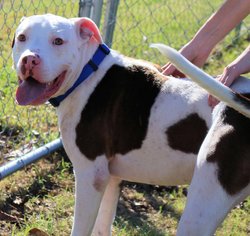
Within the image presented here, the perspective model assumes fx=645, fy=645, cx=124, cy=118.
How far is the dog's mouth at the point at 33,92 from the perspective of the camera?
126 inches

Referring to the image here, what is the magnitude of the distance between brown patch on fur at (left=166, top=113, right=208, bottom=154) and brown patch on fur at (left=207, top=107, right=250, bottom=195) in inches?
11.6

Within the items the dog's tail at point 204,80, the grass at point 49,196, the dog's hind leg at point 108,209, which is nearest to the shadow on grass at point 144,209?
the grass at point 49,196

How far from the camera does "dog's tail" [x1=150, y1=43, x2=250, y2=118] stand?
2.57 m

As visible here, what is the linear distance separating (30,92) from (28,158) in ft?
4.66

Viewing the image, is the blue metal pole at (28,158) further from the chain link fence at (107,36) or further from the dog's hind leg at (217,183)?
the dog's hind leg at (217,183)

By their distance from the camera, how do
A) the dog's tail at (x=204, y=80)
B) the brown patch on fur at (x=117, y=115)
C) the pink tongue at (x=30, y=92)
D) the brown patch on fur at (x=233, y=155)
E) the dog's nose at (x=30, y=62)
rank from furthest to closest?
the brown patch on fur at (x=117, y=115), the pink tongue at (x=30, y=92), the dog's nose at (x=30, y=62), the brown patch on fur at (x=233, y=155), the dog's tail at (x=204, y=80)

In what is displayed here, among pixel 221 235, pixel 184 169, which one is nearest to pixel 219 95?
pixel 184 169

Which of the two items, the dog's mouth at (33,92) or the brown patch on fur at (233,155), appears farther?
the dog's mouth at (33,92)

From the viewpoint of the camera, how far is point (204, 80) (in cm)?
260

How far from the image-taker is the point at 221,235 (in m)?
4.12

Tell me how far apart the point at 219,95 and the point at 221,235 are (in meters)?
1.74

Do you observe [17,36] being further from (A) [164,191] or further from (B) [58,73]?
(A) [164,191]

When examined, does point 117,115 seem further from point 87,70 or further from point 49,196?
point 49,196

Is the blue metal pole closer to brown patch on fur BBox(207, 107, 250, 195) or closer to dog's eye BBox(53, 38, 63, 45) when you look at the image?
dog's eye BBox(53, 38, 63, 45)
